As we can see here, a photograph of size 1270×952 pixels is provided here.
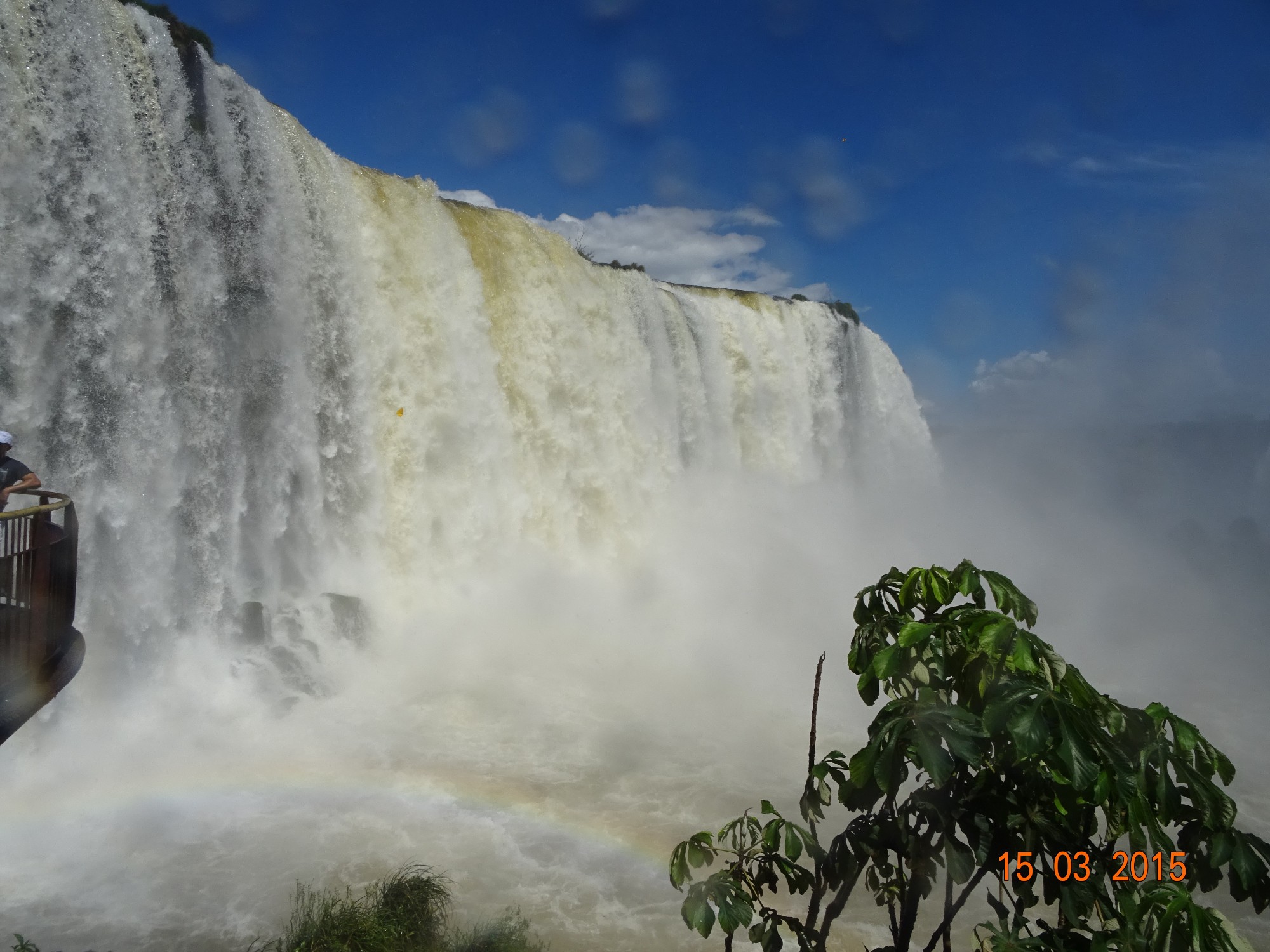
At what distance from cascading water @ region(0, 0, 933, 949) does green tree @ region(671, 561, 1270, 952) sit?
4.37 metres

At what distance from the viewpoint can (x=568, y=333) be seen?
47.5ft

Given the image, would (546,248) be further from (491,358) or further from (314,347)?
(314,347)

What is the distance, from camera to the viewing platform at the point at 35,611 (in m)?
3.95

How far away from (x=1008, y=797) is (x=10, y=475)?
5.31 m

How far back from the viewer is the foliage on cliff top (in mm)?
8664

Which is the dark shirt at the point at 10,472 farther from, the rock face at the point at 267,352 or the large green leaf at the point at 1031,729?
the large green leaf at the point at 1031,729

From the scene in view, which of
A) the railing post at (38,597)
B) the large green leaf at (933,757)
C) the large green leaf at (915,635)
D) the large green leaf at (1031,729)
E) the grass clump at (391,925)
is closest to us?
the large green leaf at (1031,729)

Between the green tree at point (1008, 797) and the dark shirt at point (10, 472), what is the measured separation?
455cm

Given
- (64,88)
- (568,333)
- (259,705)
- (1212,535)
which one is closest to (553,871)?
(259,705)

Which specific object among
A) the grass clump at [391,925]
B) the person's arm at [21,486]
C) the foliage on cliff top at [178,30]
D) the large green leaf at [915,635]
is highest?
the foliage on cliff top at [178,30]
